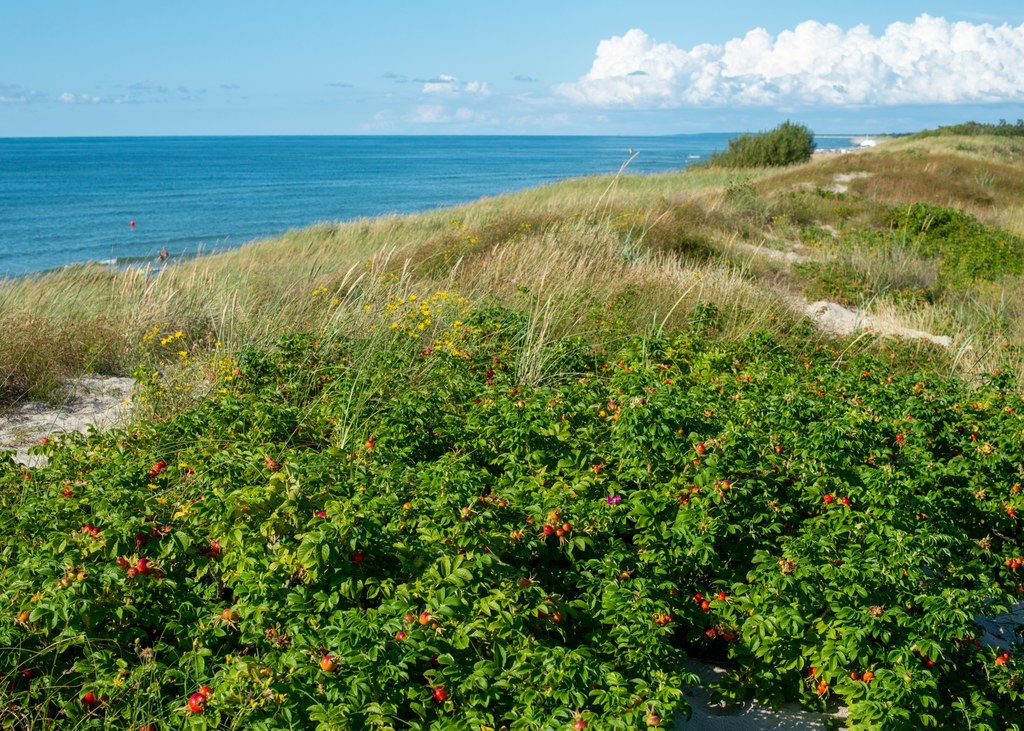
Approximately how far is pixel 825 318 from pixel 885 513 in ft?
23.2

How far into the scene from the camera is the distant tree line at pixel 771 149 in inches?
1454

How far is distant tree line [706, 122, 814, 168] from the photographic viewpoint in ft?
121

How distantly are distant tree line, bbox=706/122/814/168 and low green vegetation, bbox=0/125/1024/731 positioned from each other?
33.3 meters

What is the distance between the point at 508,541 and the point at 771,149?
37.3 meters

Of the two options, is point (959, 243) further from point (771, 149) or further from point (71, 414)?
point (771, 149)

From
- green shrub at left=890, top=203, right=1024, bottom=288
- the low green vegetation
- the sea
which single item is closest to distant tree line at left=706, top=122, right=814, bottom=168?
the sea

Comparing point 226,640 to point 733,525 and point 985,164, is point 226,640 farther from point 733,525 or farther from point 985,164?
point 985,164

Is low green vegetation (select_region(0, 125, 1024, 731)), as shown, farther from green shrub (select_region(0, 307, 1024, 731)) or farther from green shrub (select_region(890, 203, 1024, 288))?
green shrub (select_region(890, 203, 1024, 288))

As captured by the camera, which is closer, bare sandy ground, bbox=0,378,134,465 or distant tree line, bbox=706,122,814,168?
bare sandy ground, bbox=0,378,134,465

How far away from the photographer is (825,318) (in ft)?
33.3

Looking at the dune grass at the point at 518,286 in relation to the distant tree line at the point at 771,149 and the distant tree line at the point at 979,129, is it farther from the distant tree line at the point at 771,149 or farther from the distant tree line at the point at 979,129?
the distant tree line at the point at 979,129

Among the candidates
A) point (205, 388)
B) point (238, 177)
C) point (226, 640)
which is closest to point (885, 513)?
point (226, 640)

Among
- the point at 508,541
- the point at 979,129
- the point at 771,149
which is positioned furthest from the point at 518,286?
the point at 979,129

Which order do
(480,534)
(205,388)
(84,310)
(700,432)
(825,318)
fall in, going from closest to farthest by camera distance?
(480,534)
(700,432)
(205,388)
(84,310)
(825,318)
